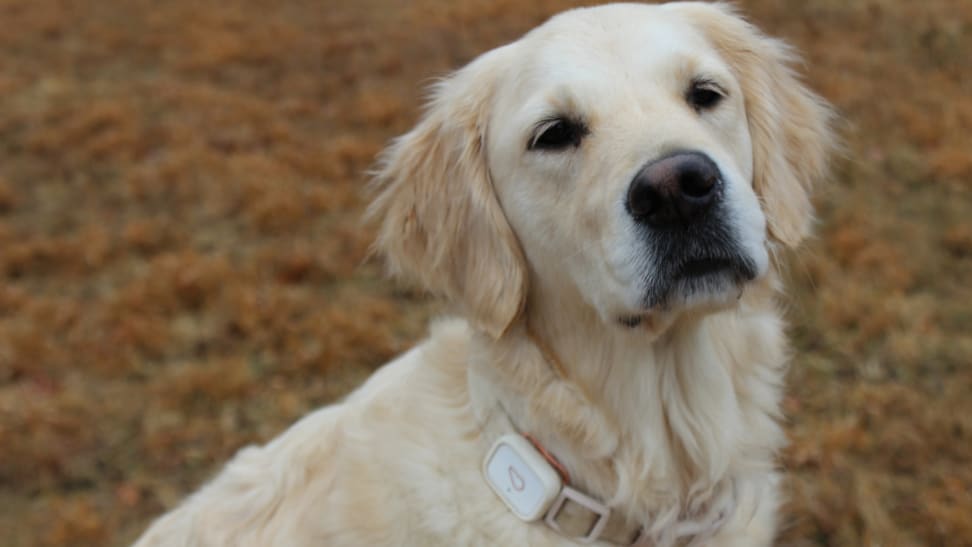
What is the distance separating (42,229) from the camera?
5340 millimetres

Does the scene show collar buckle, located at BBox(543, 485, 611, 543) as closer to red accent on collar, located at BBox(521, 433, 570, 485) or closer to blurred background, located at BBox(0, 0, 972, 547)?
red accent on collar, located at BBox(521, 433, 570, 485)

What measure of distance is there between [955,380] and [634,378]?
7.33 feet

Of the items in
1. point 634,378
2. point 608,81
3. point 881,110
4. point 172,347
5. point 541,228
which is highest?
point 608,81

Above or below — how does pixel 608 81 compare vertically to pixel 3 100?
above

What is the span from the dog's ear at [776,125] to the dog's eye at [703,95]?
19 cm

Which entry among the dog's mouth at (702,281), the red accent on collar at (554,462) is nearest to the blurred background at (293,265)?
the red accent on collar at (554,462)

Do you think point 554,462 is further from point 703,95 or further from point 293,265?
point 293,265

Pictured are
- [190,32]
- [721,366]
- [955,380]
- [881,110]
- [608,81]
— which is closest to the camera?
[608,81]

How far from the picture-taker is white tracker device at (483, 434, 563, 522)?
2074 mm

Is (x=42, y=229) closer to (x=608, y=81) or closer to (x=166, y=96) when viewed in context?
(x=166, y=96)

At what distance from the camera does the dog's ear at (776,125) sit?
230cm

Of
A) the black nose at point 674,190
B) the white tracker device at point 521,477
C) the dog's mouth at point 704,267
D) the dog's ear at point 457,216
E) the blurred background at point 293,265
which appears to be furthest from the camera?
the blurred background at point 293,265

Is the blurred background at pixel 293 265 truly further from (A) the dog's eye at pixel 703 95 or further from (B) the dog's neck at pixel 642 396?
(A) the dog's eye at pixel 703 95

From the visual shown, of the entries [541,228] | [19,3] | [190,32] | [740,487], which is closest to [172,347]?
[541,228]
